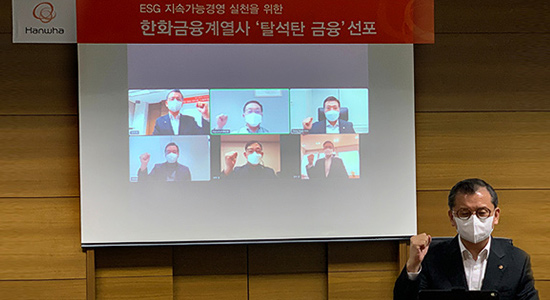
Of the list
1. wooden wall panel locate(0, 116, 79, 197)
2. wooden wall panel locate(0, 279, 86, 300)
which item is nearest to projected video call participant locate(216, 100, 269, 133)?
wooden wall panel locate(0, 116, 79, 197)

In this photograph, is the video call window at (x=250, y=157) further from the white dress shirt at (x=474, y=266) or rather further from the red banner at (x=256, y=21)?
the white dress shirt at (x=474, y=266)

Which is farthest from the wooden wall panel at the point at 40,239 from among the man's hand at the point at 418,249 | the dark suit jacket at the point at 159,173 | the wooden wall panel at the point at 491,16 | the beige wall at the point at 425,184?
the wooden wall panel at the point at 491,16

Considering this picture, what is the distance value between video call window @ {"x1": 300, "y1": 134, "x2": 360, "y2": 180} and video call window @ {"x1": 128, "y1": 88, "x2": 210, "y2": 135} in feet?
2.48

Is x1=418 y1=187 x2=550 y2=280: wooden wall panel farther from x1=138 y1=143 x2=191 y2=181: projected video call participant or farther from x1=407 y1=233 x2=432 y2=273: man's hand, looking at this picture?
x1=407 y1=233 x2=432 y2=273: man's hand

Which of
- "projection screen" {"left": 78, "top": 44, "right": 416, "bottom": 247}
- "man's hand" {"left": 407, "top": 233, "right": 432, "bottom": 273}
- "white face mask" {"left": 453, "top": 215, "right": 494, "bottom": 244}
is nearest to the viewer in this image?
"man's hand" {"left": 407, "top": 233, "right": 432, "bottom": 273}

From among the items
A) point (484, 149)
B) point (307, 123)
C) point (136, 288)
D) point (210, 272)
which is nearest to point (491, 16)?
point (484, 149)

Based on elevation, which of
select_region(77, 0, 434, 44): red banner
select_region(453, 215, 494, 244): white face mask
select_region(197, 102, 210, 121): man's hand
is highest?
select_region(77, 0, 434, 44): red banner

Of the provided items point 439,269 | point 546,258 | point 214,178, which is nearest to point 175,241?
point 214,178

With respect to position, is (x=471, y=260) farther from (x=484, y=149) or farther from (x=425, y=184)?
(x=484, y=149)

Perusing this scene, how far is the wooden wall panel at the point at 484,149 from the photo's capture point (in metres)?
4.66

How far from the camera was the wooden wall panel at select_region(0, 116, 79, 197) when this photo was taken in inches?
176

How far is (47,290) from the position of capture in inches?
178

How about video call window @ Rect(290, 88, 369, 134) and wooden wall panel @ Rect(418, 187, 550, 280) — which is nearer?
video call window @ Rect(290, 88, 369, 134)

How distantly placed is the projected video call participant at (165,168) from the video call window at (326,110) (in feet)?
2.87
